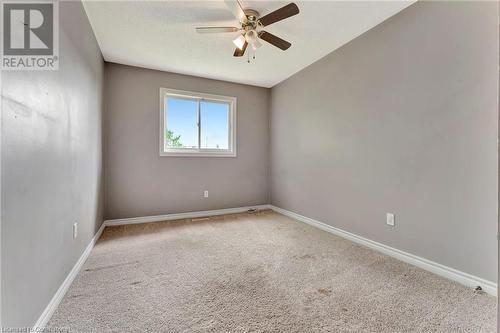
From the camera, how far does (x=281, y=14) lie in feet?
5.93

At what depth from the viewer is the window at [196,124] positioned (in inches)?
141

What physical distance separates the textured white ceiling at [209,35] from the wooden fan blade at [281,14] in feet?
0.65

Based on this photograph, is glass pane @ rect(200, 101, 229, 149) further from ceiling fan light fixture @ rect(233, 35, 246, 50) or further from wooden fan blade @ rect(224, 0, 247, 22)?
wooden fan blade @ rect(224, 0, 247, 22)

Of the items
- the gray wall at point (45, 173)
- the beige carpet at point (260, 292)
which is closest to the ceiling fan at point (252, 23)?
the gray wall at point (45, 173)

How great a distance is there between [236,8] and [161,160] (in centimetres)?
247

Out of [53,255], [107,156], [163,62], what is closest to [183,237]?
[53,255]

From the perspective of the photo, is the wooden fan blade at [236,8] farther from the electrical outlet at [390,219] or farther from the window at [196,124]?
the electrical outlet at [390,219]

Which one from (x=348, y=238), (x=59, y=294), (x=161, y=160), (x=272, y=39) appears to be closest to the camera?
(x=59, y=294)

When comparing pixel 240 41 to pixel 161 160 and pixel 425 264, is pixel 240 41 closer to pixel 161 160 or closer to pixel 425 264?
pixel 161 160

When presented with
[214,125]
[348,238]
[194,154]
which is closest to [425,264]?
[348,238]

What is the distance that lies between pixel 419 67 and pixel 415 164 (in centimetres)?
87

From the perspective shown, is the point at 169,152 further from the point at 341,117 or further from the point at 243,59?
the point at 341,117

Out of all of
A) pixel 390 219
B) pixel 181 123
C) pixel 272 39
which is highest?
pixel 272 39

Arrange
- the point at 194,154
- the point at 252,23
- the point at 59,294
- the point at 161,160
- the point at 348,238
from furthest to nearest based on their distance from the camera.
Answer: the point at 194,154, the point at 161,160, the point at 348,238, the point at 252,23, the point at 59,294
